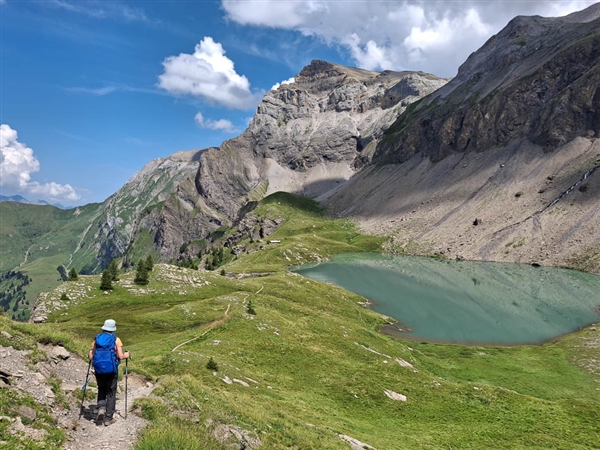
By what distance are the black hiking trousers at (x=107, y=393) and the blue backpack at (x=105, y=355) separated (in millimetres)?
197

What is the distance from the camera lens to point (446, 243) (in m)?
166

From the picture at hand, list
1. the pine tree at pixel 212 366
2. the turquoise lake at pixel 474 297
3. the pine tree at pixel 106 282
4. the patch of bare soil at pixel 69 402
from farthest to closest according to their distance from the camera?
the turquoise lake at pixel 474 297 → the pine tree at pixel 106 282 → the pine tree at pixel 212 366 → the patch of bare soil at pixel 69 402

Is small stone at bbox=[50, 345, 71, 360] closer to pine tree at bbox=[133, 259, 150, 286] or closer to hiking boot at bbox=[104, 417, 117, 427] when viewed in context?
hiking boot at bbox=[104, 417, 117, 427]

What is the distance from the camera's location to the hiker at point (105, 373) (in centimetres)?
1322

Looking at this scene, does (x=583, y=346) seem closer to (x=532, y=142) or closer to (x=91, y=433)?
(x=91, y=433)

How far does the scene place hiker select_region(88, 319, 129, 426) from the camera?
1322 cm

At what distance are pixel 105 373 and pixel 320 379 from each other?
2095 centimetres

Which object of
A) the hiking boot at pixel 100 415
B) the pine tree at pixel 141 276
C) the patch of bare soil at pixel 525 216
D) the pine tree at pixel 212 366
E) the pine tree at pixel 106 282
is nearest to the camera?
the hiking boot at pixel 100 415

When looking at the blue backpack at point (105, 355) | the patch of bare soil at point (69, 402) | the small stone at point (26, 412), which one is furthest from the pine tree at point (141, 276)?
the small stone at point (26, 412)

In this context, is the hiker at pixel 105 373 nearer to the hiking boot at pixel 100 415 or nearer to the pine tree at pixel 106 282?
the hiking boot at pixel 100 415

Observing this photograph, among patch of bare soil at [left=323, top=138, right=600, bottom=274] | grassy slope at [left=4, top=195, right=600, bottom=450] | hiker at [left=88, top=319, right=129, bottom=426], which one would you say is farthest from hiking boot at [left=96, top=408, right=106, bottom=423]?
patch of bare soil at [left=323, top=138, right=600, bottom=274]

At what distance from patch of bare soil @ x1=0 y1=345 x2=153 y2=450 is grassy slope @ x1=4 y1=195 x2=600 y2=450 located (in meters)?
0.89

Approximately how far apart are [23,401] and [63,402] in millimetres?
1640

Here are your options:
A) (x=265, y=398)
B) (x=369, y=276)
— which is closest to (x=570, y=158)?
(x=369, y=276)
